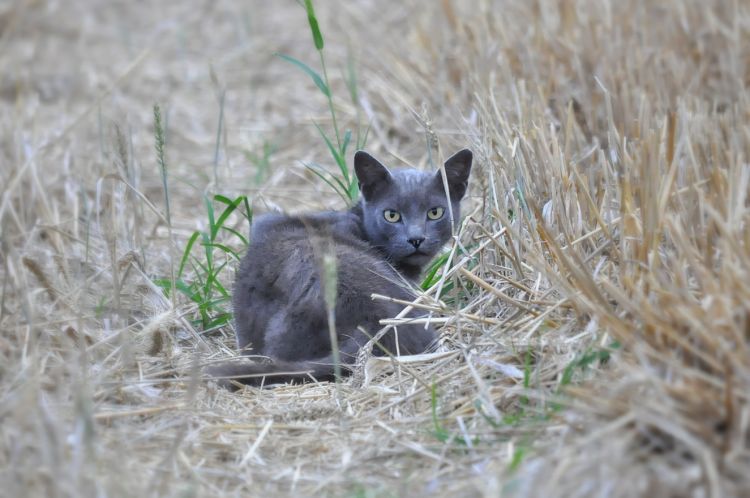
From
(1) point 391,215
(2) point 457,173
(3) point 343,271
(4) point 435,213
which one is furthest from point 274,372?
(2) point 457,173

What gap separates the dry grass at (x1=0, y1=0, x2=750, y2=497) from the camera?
8.14 ft

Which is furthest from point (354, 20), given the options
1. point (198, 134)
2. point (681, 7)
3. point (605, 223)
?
point (605, 223)

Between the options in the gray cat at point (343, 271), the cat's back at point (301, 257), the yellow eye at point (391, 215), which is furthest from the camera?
the yellow eye at point (391, 215)

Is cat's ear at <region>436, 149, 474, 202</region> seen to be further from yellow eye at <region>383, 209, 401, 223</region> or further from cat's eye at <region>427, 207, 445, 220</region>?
yellow eye at <region>383, 209, 401, 223</region>

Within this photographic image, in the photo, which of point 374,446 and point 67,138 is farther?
point 67,138

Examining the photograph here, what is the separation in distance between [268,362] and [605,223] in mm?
1348

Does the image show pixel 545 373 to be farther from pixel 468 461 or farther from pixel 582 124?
pixel 582 124

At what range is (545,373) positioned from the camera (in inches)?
121

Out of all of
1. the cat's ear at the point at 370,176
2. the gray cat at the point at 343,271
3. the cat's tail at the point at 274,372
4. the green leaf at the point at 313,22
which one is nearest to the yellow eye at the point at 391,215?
the gray cat at the point at 343,271

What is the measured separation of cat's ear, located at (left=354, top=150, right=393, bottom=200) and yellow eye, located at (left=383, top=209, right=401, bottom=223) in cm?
13

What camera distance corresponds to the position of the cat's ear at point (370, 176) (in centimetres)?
439

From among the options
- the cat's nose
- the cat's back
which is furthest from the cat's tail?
the cat's nose

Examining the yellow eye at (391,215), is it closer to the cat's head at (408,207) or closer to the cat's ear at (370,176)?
the cat's head at (408,207)

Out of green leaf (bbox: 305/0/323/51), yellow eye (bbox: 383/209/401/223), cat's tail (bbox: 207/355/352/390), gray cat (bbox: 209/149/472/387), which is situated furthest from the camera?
yellow eye (bbox: 383/209/401/223)
